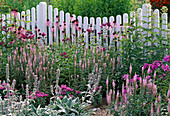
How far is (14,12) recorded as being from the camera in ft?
18.3

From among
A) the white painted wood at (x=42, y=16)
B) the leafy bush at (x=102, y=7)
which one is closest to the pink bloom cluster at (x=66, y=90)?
the white painted wood at (x=42, y=16)

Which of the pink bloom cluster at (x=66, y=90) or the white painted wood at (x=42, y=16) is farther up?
the white painted wood at (x=42, y=16)

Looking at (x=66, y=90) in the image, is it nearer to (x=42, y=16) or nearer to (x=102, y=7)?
(x=42, y=16)

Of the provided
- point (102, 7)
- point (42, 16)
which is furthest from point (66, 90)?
point (102, 7)

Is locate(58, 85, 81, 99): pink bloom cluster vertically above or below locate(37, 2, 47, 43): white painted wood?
below

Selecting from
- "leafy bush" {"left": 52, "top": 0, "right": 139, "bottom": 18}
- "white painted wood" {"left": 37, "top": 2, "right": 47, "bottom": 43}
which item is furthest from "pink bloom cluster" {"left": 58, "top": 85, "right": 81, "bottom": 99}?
"leafy bush" {"left": 52, "top": 0, "right": 139, "bottom": 18}

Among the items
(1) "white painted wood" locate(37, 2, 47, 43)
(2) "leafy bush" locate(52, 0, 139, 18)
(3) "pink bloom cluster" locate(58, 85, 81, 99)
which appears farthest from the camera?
(2) "leafy bush" locate(52, 0, 139, 18)

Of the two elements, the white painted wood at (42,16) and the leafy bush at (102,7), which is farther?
the leafy bush at (102,7)

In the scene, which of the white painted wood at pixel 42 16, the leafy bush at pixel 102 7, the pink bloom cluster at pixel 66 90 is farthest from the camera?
the leafy bush at pixel 102 7

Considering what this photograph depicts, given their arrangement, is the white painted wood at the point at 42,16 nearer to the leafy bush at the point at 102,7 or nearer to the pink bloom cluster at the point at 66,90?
the leafy bush at the point at 102,7

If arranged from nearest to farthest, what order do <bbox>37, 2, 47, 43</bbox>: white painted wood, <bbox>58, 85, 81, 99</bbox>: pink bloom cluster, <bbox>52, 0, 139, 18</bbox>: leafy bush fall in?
<bbox>58, 85, 81, 99</bbox>: pink bloom cluster → <bbox>37, 2, 47, 43</bbox>: white painted wood → <bbox>52, 0, 139, 18</bbox>: leafy bush

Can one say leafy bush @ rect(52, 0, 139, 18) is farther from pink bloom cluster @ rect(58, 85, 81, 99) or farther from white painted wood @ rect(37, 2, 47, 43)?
pink bloom cluster @ rect(58, 85, 81, 99)

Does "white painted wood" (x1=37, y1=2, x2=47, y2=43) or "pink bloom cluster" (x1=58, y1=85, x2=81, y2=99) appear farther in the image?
"white painted wood" (x1=37, y1=2, x2=47, y2=43)

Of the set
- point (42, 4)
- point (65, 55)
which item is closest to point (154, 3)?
point (42, 4)
